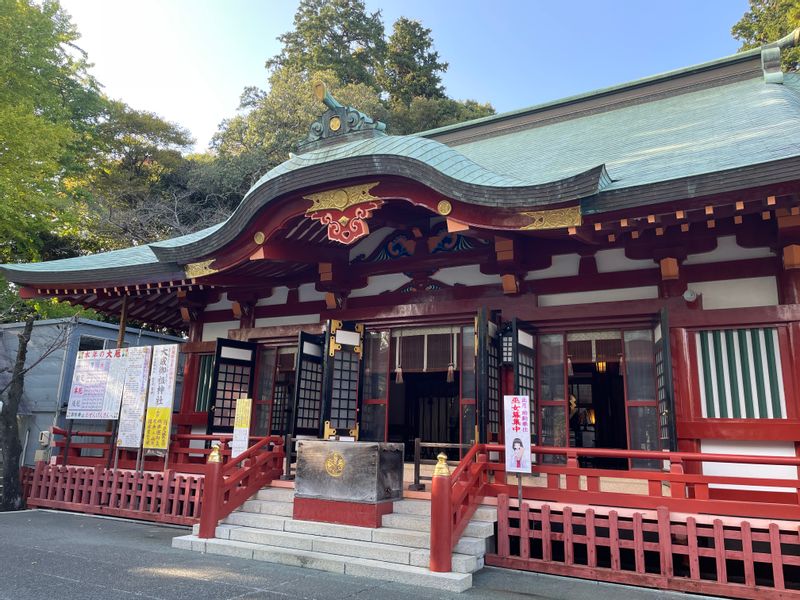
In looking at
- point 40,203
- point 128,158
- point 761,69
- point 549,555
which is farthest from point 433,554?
point 128,158

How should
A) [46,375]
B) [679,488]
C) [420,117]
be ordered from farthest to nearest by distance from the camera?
[420,117] < [46,375] < [679,488]

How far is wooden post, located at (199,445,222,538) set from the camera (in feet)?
22.4

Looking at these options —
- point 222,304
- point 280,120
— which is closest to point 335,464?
point 222,304

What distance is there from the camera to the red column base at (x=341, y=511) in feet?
20.6

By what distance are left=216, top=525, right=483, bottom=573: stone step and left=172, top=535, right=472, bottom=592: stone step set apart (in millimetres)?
59

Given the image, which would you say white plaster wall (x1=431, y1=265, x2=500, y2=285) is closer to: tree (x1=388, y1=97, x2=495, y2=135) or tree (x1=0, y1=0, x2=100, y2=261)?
tree (x1=0, y1=0, x2=100, y2=261)

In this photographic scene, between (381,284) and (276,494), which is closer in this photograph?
(276,494)

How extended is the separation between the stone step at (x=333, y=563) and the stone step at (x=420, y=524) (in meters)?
0.65

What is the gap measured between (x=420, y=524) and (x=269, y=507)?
7.17 ft

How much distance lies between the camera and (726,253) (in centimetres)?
693

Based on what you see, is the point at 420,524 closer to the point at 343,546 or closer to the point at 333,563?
the point at 343,546

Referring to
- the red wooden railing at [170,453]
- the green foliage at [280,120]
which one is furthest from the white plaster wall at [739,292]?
the green foliage at [280,120]

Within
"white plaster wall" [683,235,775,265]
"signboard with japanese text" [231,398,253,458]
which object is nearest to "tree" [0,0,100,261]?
"signboard with japanese text" [231,398,253,458]

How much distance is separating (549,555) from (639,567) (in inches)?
34.0
